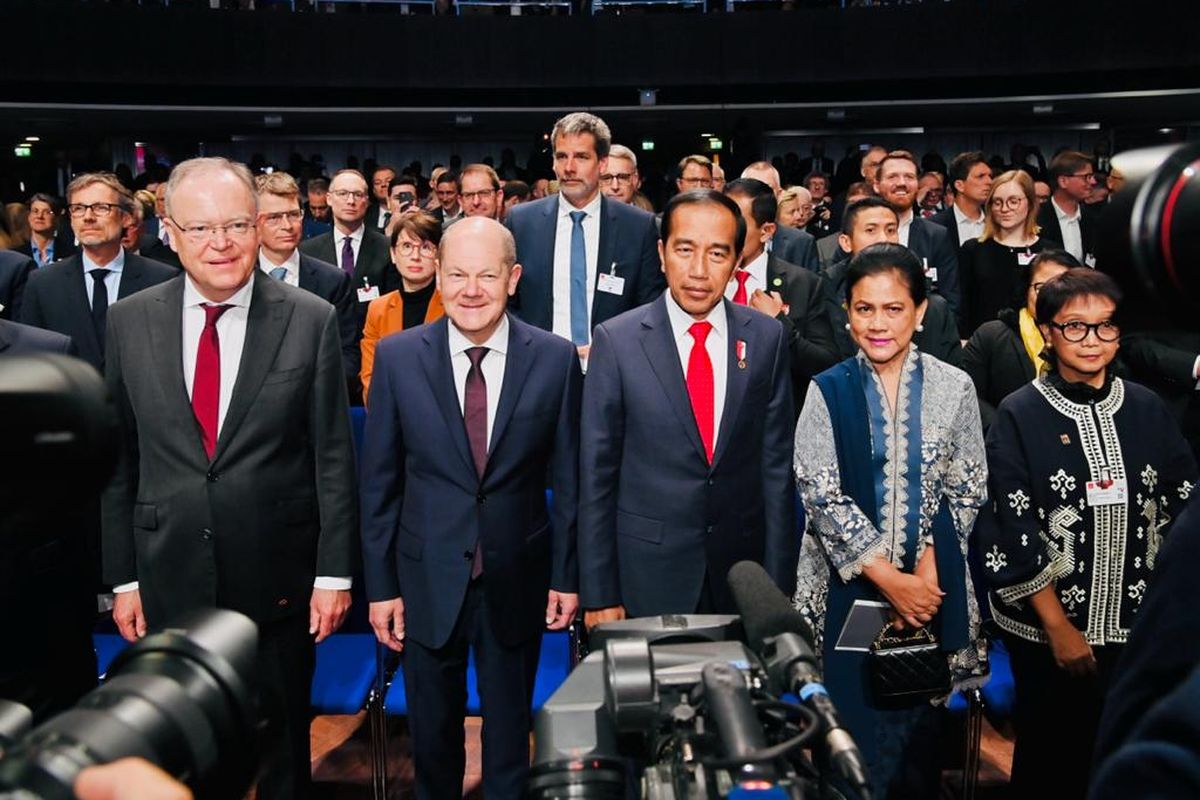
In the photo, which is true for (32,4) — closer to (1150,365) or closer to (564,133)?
(564,133)

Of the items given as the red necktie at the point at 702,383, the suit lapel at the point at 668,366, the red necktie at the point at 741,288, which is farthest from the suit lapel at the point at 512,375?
the red necktie at the point at 741,288

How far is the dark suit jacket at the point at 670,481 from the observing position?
2.37 meters

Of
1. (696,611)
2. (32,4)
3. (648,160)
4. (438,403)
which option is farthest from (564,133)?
(648,160)

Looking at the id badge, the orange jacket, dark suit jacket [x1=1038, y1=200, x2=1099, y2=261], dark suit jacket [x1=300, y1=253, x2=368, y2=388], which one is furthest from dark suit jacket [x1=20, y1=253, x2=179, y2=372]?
dark suit jacket [x1=1038, y1=200, x2=1099, y2=261]

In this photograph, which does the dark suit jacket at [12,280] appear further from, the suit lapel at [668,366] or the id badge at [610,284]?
the suit lapel at [668,366]

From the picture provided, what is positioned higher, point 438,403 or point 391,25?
point 391,25

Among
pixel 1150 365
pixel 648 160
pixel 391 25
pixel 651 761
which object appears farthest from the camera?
pixel 648 160

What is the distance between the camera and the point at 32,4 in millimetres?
10102

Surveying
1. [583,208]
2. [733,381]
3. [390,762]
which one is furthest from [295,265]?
[733,381]

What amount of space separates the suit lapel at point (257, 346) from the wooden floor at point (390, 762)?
3.77 feet

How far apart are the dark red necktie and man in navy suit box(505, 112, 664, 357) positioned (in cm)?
114

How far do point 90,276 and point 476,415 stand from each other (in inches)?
90.6

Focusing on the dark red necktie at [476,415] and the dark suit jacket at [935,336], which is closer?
the dark red necktie at [476,415]

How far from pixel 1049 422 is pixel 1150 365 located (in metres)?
1.37
